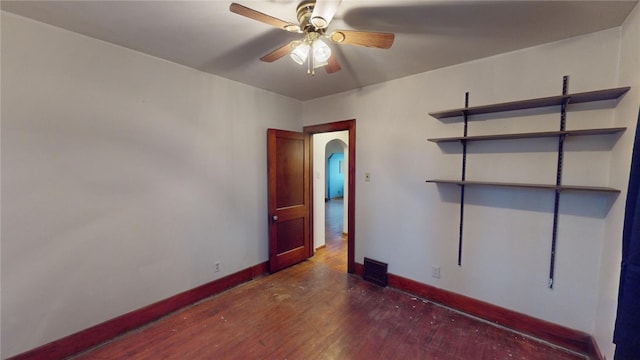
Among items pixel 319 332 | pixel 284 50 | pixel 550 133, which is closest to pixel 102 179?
pixel 284 50

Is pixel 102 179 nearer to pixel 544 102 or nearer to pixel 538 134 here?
pixel 538 134

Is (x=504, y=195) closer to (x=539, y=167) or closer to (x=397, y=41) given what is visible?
(x=539, y=167)

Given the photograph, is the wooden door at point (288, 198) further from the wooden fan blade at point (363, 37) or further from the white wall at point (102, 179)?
the wooden fan blade at point (363, 37)

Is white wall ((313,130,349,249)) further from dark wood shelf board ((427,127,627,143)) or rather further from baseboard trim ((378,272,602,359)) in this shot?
dark wood shelf board ((427,127,627,143))

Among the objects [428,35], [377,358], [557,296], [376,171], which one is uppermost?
[428,35]

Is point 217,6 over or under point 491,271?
over

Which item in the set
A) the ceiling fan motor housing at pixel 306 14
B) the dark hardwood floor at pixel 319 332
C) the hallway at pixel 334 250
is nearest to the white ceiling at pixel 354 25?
the ceiling fan motor housing at pixel 306 14

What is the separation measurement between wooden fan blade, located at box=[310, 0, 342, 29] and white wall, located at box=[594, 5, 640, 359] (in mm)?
1882

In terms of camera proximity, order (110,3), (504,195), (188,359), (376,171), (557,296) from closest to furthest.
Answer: (110,3) < (188,359) < (557,296) < (504,195) < (376,171)

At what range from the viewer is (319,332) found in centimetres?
222

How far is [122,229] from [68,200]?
434 mm

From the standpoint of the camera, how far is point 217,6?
1589mm

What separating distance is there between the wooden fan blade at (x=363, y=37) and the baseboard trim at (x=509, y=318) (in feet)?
8.17

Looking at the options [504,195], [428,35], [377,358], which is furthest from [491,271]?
[428,35]
